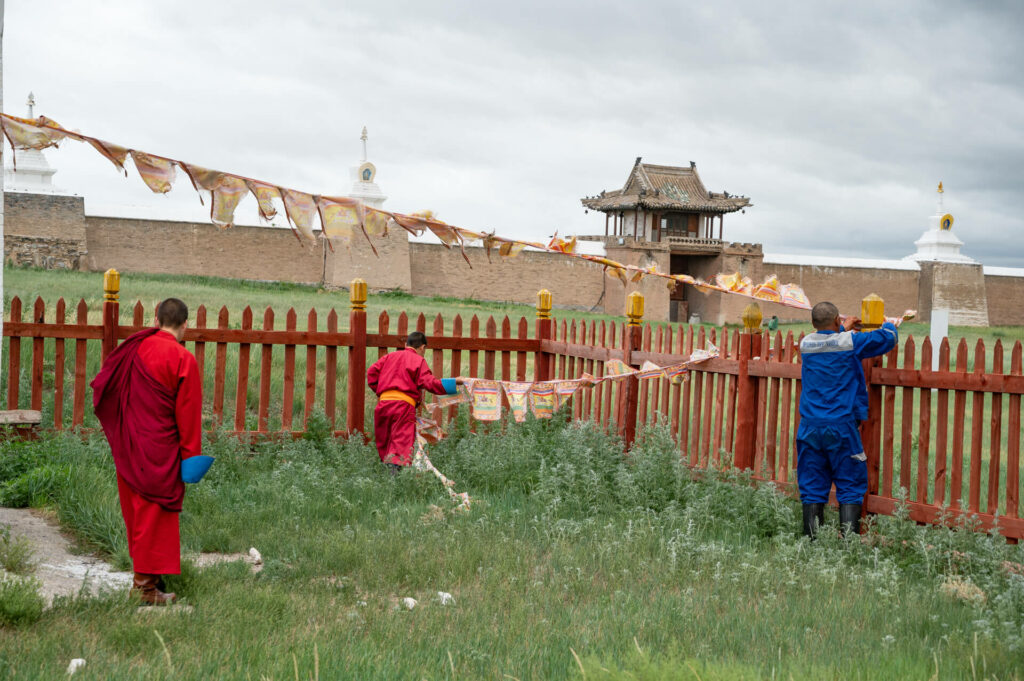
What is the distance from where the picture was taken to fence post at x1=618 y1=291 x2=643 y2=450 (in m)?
Result: 8.23

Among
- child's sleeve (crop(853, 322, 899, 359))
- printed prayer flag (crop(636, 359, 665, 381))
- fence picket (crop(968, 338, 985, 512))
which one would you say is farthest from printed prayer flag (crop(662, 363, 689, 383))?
fence picket (crop(968, 338, 985, 512))

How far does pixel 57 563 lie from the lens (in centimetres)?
525

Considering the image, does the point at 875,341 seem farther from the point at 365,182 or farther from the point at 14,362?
the point at 365,182

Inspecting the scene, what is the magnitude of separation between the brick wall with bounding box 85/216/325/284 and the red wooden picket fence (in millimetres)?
23213

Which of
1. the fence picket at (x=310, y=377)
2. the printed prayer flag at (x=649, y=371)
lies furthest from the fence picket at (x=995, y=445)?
the fence picket at (x=310, y=377)

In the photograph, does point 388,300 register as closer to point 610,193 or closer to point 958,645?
point 610,193

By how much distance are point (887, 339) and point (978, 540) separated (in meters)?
1.30

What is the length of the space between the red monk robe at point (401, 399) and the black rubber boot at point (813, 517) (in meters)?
2.85

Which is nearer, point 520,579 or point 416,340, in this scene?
point 520,579

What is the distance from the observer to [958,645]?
3988 mm

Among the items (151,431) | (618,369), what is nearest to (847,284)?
(618,369)

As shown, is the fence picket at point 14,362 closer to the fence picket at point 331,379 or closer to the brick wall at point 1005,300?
the fence picket at point 331,379

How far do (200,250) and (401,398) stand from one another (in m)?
28.6

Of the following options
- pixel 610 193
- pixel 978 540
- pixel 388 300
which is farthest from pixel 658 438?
pixel 610 193
